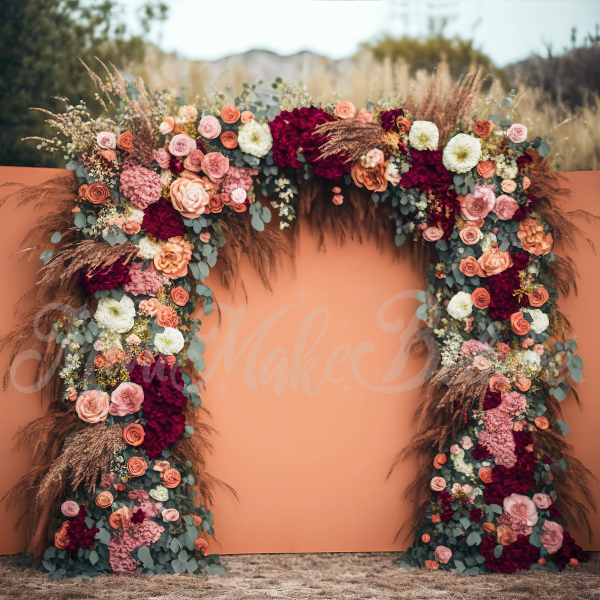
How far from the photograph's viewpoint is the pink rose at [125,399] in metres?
2.32

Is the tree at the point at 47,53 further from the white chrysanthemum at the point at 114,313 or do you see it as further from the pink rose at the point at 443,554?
the pink rose at the point at 443,554

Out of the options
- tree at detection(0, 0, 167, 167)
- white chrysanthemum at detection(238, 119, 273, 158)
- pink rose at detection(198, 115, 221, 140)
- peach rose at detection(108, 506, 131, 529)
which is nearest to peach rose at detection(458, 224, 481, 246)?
white chrysanthemum at detection(238, 119, 273, 158)

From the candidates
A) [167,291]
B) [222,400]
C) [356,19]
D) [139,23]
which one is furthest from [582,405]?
[139,23]

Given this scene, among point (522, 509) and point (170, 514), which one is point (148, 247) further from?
point (522, 509)

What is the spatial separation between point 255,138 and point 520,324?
1515 mm

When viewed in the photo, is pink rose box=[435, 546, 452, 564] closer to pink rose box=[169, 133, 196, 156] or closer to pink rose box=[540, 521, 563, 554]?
pink rose box=[540, 521, 563, 554]

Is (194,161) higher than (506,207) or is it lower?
higher

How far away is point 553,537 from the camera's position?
237cm

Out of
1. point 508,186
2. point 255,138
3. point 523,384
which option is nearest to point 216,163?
point 255,138

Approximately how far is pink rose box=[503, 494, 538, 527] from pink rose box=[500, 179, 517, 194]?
1.43 meters

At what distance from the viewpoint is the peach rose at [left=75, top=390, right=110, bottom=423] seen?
230 cm

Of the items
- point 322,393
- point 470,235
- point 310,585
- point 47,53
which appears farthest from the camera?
point 47,53

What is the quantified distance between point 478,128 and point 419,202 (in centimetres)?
45

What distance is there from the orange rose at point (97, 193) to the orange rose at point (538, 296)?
2.04m
